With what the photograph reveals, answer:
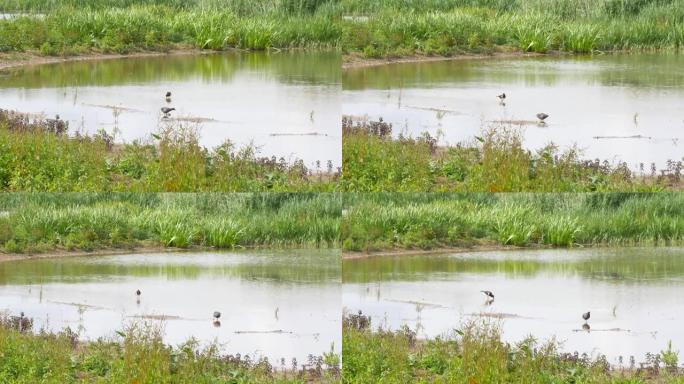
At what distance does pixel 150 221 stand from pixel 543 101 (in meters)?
4.80

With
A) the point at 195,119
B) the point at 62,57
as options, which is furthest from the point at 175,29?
the point at 195,119

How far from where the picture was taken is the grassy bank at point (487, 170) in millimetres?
13445

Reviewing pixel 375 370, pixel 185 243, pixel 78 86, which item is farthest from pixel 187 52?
pixel 375 370

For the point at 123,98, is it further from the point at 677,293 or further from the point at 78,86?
the point at 677,293

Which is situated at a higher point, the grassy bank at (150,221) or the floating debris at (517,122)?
the floating debris at (517,122)

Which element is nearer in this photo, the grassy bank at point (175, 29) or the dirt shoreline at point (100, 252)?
the dirt shoreline at point (100, 252)

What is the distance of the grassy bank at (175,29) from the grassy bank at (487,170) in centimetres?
422

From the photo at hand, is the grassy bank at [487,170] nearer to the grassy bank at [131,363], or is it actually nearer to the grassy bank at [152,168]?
the grassy bank at [152,168]

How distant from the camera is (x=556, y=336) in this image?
1312cm

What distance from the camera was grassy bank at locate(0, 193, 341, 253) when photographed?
1382cm

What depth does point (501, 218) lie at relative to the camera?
45.9ft

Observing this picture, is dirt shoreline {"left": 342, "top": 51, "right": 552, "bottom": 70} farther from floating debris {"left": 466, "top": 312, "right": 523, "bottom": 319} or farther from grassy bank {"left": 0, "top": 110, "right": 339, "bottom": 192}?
floating debris {"left": 466, "top": 312, "right": 523, "bottom": 319}


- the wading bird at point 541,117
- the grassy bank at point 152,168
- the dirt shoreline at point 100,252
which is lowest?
the dirt shoreline at point 100,252

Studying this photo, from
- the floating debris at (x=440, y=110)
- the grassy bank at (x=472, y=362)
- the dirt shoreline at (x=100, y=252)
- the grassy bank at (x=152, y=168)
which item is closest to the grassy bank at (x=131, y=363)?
the grassy bank at (x=472, y=362)
